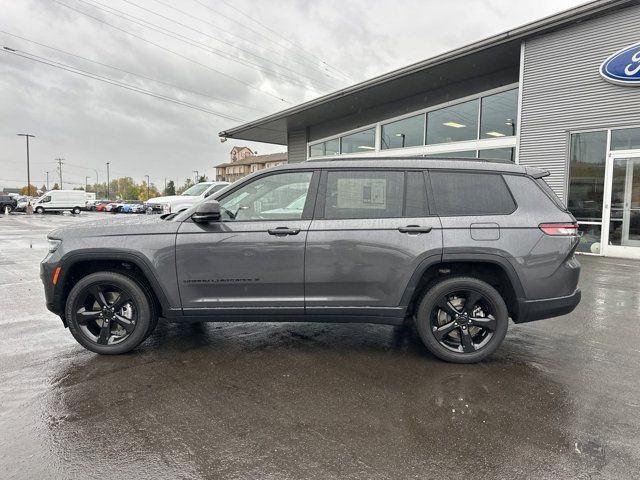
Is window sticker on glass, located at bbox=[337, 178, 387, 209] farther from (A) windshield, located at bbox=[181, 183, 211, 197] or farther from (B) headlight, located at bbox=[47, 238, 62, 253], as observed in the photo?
(A) windshield, located at bbox=[181, 183, 211, 197]

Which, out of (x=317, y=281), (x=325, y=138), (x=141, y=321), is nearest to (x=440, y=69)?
(x=325, y=138)

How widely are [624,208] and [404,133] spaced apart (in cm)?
758

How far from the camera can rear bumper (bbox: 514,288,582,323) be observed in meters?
3.73

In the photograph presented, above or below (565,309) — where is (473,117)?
above

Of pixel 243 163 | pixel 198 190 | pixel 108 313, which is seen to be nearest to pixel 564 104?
pixel 108 313

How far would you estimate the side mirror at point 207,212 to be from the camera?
3.71m

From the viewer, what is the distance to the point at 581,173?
10812mm

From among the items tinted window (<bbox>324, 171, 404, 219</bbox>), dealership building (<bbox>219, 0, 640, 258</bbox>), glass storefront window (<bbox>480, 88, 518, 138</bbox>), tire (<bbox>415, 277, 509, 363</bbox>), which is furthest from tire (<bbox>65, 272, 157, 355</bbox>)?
glass storefront window (<bbox>480, 88, 518, 138</bbox>)

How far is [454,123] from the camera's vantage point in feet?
45.0

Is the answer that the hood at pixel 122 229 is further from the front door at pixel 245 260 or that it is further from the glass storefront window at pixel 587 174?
the glass storefront window at pixel 587 174

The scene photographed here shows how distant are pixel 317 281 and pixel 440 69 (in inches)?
428

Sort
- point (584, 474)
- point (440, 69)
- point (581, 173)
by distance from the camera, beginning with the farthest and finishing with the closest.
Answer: point (440, 69)
point (581, 173)
point (584, 474)

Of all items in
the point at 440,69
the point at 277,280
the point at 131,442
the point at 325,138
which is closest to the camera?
the point at 131,442

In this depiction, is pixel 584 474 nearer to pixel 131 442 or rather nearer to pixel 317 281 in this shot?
pixel 317 281
